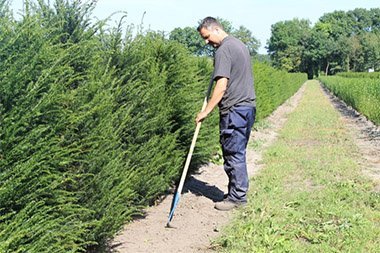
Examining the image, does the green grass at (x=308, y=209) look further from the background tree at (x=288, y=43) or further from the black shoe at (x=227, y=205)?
the background tree at (x=288, y=43)

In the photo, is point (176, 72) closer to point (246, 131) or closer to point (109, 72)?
point (246, 131)

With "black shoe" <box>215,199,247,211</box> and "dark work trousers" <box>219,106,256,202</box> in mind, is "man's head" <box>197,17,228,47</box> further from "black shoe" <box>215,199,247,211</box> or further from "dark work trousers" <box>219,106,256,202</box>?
"black shoe" <box>215,199,247,211</box>

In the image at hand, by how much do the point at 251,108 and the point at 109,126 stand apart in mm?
2275

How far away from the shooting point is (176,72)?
6016 mm

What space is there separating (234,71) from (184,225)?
6.27 ft

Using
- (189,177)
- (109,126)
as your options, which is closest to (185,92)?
(189,177)

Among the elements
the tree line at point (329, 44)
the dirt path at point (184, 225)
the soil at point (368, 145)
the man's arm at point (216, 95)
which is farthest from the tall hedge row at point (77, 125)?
the tree line at point (329, 44)

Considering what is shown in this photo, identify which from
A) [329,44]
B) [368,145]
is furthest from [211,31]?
[329,44]

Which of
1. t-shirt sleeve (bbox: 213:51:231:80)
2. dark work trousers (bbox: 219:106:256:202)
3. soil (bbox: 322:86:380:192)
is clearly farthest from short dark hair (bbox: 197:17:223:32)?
soil (bbox: 322:86:380:192)

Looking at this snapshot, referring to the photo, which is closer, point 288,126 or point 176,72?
point 176,72

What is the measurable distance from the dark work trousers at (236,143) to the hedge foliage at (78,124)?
0.72 m

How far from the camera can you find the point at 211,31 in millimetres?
5492

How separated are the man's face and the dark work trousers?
2.78 feet

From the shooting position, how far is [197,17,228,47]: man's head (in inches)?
215
